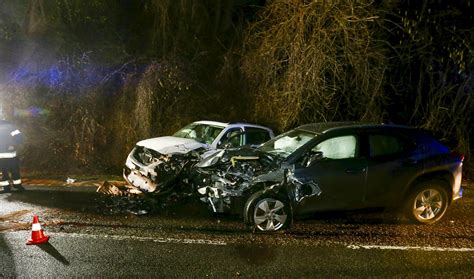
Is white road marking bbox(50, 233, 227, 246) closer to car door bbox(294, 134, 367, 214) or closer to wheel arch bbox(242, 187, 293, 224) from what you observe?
wheel arch bbox(242, 187, 293, 224)

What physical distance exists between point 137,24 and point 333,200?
10.7 metres

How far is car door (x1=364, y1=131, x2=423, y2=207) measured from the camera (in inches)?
248

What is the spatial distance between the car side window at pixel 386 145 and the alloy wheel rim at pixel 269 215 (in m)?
1.56

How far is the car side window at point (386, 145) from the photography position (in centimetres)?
639

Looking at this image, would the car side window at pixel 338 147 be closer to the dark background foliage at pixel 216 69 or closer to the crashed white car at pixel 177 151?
the crashed white car at pixel 177 151

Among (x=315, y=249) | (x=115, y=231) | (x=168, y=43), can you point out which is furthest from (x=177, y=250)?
(x=168, y=43)

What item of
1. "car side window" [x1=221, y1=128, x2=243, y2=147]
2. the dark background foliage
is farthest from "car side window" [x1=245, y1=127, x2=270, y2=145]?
the dark background foliage

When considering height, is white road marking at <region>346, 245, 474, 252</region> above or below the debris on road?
below

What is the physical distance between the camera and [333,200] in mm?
6184

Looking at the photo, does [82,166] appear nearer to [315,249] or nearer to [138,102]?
[138,102]

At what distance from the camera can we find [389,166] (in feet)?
20.8

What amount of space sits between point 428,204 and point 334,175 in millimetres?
1659

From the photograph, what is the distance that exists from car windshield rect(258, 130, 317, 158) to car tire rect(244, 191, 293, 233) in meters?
0.66

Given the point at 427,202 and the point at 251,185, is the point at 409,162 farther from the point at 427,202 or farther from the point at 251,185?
the point at 251,185
